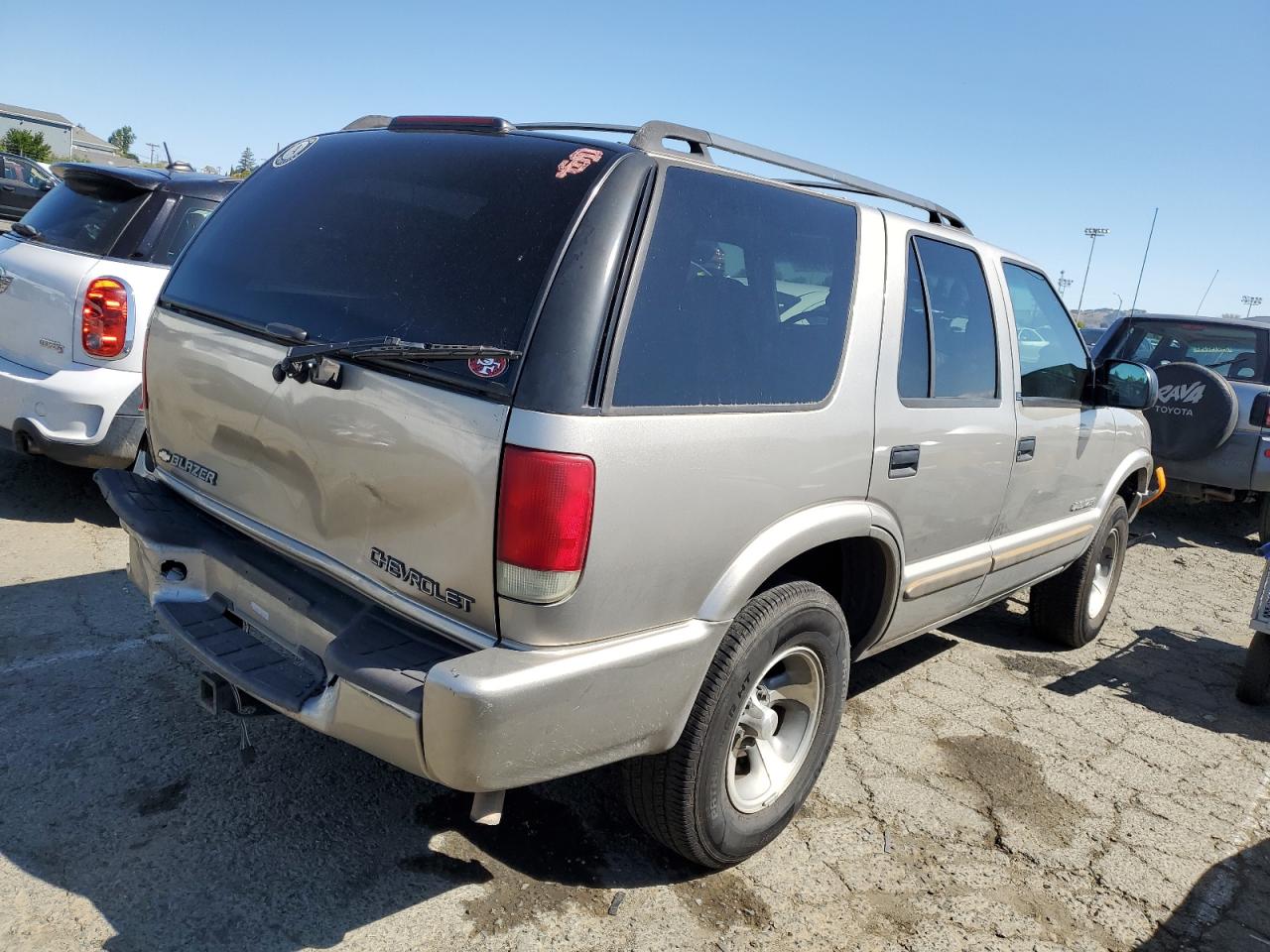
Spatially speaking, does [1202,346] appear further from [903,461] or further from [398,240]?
[398,240]

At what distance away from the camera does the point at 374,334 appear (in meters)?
2.35

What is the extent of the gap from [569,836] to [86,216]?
13.8 ft

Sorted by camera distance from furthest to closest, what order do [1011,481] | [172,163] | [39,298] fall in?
[172,163] < [39,298] < [1011,481]

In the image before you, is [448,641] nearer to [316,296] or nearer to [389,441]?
[389,441]

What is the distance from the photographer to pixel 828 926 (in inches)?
104

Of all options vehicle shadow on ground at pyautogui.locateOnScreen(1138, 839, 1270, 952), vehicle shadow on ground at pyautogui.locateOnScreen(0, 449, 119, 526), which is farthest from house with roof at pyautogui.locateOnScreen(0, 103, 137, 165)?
vehicle shadow on ground at pyautogui.locateOnScreen(1138, 839, 1270, 952)

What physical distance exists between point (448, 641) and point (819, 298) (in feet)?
4.85

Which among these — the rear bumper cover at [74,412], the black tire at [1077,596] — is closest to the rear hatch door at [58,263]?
the rear bumper cover at [74,412]

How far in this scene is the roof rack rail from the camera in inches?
97.0

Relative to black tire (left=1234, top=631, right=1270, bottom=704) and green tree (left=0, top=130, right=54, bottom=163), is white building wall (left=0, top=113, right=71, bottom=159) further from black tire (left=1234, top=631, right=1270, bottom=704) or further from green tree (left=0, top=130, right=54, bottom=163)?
black tire (left=1234, top=631, right=1270, bottom=704)

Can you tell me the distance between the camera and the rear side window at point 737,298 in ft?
7.46

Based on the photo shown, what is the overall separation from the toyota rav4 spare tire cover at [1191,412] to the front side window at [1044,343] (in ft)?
10.3

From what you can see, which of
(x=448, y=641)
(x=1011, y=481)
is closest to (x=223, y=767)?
(x=448, y=641)

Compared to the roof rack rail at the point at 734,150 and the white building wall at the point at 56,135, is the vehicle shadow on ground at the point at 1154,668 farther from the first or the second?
the white building wall at the point at 56,135
